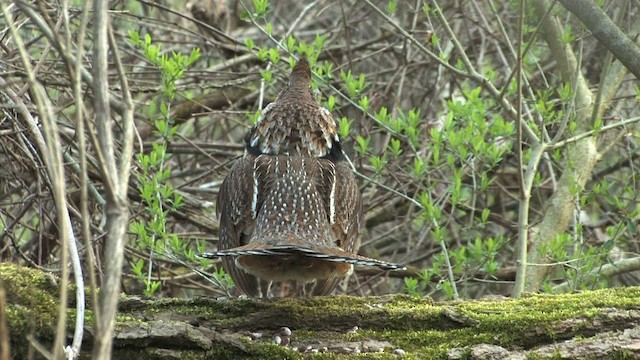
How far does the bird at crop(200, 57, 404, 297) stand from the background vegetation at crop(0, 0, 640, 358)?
66 centimetres

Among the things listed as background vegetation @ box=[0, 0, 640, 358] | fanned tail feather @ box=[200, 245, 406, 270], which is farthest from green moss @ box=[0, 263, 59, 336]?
fanned tail feather @ box=[200, 245, 406, 270]

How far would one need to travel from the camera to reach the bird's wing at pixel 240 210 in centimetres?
573

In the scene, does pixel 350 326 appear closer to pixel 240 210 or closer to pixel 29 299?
pixel 29 299

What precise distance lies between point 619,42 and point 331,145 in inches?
79.9

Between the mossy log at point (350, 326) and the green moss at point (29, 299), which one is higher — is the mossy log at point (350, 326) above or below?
below

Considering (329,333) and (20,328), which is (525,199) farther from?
(20,328)

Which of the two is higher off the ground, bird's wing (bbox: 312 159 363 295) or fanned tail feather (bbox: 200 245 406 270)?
bird's wing (bbox: 312 159 363 295)

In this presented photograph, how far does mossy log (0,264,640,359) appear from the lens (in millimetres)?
3838

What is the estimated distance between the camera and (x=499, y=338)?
162 inches

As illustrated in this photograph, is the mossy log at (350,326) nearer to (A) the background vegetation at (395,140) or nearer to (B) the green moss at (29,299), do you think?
(B) the green moss at (29,299)

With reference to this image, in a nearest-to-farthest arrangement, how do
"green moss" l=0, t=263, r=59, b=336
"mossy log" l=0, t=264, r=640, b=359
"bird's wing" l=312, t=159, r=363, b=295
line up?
1. "green moss" l=0, t=263, r=59, b=336
2. "mossy log" l=0, t=264, r=640, b=359
3. "bird's wing" l=312, t=159, r=363, b=295

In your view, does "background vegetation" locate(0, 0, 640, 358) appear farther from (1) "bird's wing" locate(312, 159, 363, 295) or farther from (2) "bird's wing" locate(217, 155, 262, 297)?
(1) "bird's wing" locate(312, 159, 363, 295)

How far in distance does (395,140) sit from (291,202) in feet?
7.93

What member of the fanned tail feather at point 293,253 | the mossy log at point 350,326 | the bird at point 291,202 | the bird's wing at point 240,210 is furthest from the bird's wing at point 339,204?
the mossy log at point 350,326
